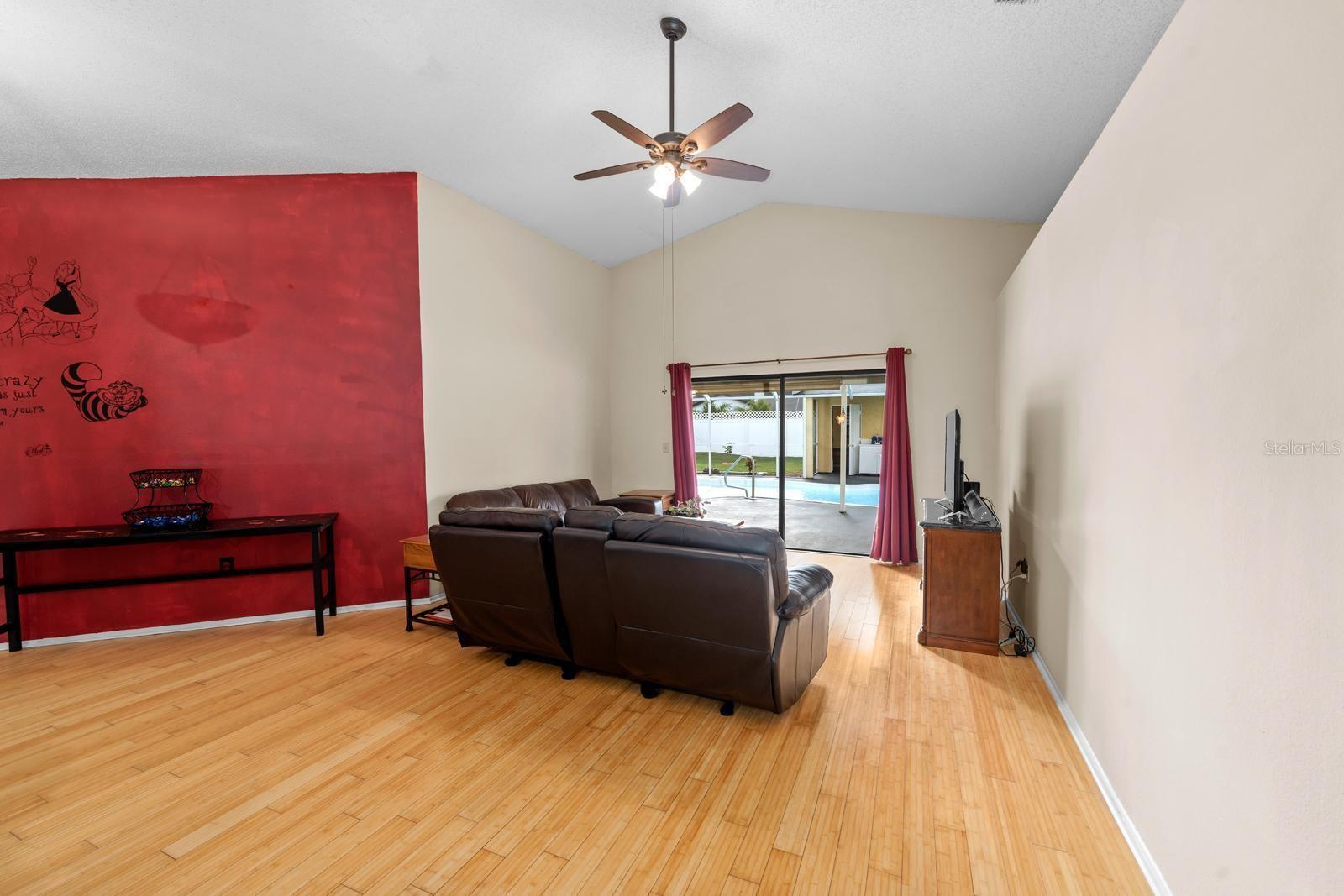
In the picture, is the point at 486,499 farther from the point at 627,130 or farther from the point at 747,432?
the point at 747,432

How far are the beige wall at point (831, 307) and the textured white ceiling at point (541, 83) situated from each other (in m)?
0.95

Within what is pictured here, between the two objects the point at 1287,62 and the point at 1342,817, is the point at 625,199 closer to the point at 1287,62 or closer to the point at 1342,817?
the point at 1287,62

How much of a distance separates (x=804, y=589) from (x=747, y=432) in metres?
4.16

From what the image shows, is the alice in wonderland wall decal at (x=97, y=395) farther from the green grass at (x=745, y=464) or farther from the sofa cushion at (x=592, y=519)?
the green grass at (x=745, y=464)

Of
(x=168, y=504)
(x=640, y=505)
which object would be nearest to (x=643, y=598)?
(x=640, y=505)

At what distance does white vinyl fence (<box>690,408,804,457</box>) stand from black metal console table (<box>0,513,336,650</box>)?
4276 millimetres

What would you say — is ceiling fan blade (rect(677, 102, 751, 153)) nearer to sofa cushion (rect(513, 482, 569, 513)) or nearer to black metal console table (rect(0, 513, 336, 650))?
sofa cushion (rect(513, 482, 569, 513))

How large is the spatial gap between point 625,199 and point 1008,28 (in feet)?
11.4

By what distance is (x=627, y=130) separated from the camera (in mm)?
2830

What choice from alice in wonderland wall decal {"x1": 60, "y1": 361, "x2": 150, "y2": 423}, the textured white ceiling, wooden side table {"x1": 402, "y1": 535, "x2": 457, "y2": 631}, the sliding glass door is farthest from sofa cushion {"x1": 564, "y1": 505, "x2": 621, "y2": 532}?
alice in wonderland wall decal {"x1": 60, "y1": 361, "x2": 150, "y2": 423}

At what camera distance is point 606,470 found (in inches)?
281

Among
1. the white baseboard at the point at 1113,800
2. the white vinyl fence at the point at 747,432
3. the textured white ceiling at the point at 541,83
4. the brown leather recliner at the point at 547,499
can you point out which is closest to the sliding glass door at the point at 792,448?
the white vinyl fence at the point at 747,432

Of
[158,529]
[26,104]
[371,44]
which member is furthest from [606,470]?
[26,104]

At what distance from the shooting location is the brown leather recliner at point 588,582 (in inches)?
105
